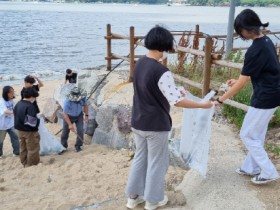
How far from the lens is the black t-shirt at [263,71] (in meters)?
3.62

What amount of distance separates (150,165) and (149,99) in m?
0.63

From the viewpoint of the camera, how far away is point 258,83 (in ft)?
12.4

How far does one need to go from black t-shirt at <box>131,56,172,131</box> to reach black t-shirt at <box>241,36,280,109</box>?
797mm

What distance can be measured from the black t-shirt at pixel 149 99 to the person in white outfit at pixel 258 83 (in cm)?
66

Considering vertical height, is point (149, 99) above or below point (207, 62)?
above

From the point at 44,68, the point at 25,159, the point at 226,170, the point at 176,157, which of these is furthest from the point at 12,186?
the point at 44,68

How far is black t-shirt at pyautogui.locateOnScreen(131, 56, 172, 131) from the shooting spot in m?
3.43

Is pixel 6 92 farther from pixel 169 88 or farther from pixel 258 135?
pixel 258 135

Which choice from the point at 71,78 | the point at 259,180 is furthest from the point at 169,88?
the point at 71,78

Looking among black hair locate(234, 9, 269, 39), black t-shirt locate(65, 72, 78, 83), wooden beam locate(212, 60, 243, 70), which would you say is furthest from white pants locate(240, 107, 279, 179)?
black t-shirt locate(65, 72, 78, 83)

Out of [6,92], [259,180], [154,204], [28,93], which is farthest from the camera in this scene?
[6,92]

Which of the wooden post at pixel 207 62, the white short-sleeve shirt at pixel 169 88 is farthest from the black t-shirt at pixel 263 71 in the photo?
the wooden post at pixel 207 62

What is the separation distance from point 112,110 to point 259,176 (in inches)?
149

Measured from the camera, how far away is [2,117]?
6.83m
